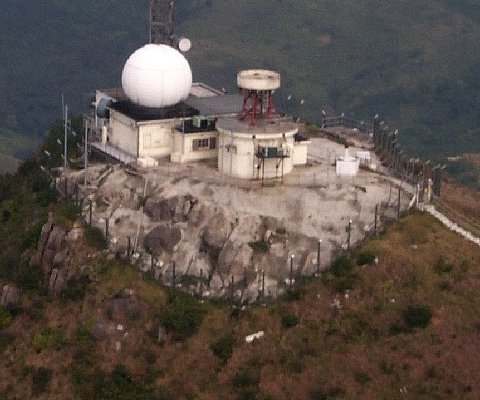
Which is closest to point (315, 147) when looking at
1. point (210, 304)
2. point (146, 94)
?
point (146, 94)

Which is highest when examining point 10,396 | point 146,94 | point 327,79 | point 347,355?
point 146,94

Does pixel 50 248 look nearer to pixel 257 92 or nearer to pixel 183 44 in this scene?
pixel 257 92

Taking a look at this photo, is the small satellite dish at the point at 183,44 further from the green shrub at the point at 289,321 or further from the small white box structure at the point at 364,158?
the green shrub at the point at 289,321

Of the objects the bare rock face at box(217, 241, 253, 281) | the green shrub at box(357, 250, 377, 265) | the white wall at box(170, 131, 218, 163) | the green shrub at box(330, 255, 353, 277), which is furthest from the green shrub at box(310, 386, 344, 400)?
the white wall at box(170, 131, 218, 163)

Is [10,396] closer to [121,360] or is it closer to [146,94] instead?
[121,360]

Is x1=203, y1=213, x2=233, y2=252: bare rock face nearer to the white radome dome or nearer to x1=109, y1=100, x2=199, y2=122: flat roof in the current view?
x1=109, y1=100, x2=199, y2=122: flat roof

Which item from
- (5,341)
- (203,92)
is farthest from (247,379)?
(203,92)

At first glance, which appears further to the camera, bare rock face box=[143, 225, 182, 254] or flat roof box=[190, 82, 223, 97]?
flat roof box=[190, 82, 223, 97]
